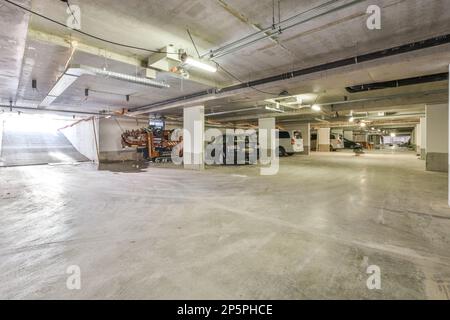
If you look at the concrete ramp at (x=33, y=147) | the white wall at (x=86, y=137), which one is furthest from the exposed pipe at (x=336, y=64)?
the concrete ramp at (x=33, y=147)

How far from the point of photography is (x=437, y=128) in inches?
333

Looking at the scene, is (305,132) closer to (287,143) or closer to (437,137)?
(287,143)

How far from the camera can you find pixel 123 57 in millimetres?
4699

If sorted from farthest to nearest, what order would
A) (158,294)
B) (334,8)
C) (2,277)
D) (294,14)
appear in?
1. (294,14)
2. (334,8)
3. (2,277)
4. (158,294)

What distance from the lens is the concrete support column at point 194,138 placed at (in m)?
8.84

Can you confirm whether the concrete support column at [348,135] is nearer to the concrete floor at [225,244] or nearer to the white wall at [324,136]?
the white wall at [324,136]

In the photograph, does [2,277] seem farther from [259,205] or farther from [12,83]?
[12,83]

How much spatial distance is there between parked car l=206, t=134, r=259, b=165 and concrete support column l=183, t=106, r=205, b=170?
1577 mm

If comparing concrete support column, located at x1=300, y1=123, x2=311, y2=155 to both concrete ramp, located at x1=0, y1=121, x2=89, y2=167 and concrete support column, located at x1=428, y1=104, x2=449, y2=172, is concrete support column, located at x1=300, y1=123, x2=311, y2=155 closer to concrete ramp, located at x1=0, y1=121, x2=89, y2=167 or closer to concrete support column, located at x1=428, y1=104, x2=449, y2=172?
concrete support column, located at x1=428, y1=104, x2=449, y2=172

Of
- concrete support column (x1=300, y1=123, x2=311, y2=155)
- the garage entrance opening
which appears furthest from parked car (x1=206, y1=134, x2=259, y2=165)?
the garage entrance opening

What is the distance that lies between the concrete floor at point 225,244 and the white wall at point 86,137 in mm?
7970

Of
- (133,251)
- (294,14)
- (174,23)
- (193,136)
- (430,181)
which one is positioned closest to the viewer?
(133,251)

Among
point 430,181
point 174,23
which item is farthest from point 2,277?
point 430,181

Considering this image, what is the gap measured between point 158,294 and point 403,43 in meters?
5.42
